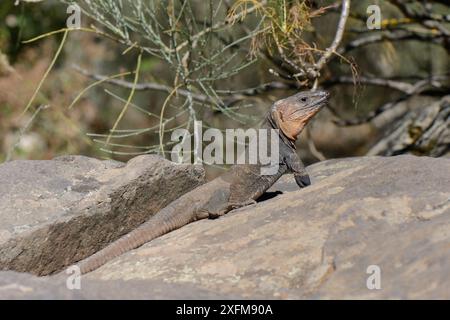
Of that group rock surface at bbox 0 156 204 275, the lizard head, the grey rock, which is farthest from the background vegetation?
the grey rock

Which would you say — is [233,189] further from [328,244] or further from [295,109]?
[328,244]

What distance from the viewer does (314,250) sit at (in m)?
4.62

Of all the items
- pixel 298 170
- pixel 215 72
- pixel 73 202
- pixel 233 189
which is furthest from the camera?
pixel 215 72

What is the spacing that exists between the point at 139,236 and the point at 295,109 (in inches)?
68.1

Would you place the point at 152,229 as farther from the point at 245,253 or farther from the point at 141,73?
the point at 141,73

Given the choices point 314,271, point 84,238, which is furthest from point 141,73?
point 314,271

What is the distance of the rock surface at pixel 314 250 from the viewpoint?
407 cm

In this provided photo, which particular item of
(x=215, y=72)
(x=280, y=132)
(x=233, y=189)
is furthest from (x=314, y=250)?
(x=215, y=72)

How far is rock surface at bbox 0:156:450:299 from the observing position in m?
4.07

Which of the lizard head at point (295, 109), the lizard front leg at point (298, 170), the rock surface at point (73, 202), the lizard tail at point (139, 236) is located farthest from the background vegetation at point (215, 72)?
the lizard tail at point (139, 236)

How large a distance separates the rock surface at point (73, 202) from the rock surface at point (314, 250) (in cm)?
50

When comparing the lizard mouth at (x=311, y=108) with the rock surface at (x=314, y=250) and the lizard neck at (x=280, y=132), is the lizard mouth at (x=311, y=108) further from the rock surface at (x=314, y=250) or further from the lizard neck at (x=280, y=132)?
the rock surface at (x=314, y=250)

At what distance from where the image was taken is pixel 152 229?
5.77m

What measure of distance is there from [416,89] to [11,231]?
5361mm
